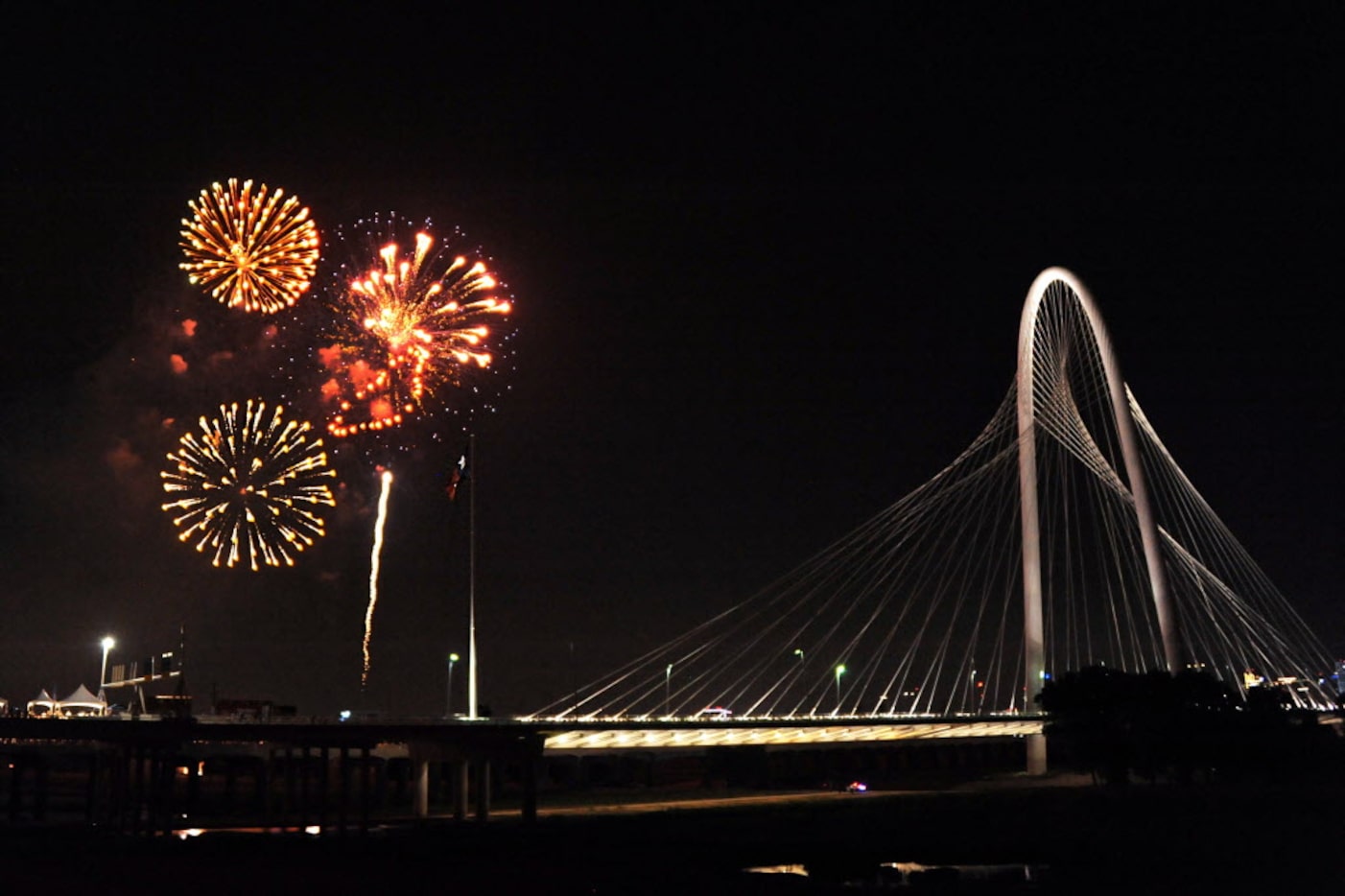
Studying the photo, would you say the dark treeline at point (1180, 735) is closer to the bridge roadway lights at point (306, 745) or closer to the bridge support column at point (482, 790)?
the bridge roadway lights at point (306, 745)

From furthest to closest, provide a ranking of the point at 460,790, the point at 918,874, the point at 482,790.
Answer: the point at 460,790 < the point at 482,790 < the point at 918,874

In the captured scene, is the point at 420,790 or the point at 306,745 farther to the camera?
the point at 420,790

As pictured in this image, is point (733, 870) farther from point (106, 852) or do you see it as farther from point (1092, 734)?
point (1092, 734)

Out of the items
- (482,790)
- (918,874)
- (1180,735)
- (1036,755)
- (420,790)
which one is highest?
(1180,735)

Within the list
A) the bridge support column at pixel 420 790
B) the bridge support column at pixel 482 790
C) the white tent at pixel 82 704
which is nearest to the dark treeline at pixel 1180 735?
the bridge support column at pixel 482 790

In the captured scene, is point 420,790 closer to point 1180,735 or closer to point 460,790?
point 460,790

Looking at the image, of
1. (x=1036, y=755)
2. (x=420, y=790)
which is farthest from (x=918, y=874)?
(x=1036, y=755)

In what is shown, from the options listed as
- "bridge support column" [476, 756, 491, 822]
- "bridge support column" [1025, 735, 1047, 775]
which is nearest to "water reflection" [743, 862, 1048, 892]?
"bridge support column" [476, 756, 491, 822]

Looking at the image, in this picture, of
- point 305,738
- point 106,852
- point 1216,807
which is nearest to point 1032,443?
point 1216,807
